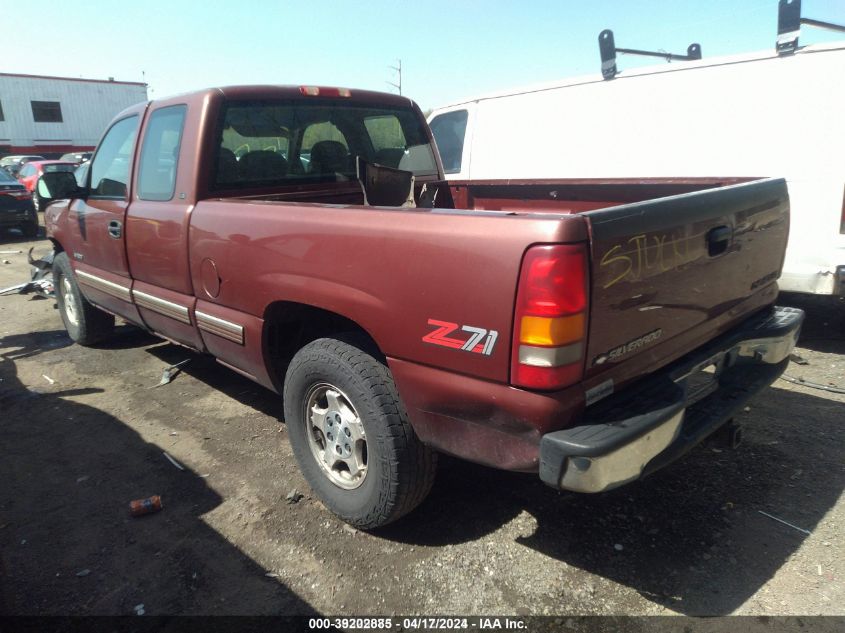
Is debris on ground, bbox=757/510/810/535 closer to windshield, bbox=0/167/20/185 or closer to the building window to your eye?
windshield, bbox=0/167/20/185

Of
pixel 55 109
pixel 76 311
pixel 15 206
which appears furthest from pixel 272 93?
pixel 55 109

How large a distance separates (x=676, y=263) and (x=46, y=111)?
36.2m

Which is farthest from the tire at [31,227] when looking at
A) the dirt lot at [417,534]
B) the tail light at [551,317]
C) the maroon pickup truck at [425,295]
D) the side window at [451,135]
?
the tail light at [551,317]

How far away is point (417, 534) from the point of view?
8.84 feet

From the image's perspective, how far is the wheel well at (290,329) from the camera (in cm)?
283

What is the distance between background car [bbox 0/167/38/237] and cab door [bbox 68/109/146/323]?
9.95 metres

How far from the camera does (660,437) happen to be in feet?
6.59

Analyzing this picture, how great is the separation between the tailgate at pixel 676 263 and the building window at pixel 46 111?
35.8 m

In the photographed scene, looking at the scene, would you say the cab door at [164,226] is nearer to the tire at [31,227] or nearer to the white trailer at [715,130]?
the white trailer at [715,130]

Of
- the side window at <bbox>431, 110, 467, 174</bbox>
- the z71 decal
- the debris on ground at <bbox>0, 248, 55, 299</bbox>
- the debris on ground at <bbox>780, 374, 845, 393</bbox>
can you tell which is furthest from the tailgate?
the debris on ground at <bbox>0, 248, 55, 299</bbox>

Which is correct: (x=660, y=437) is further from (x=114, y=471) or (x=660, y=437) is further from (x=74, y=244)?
(x=74, y=244)

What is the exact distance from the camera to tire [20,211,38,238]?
13000 millimetres

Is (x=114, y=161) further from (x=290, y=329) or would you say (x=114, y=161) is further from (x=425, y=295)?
(x=425, y=295)

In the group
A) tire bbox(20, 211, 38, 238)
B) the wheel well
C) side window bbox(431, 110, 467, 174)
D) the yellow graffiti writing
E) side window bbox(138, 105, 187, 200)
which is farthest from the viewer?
tire bbox(20, 211, 38, 238)
